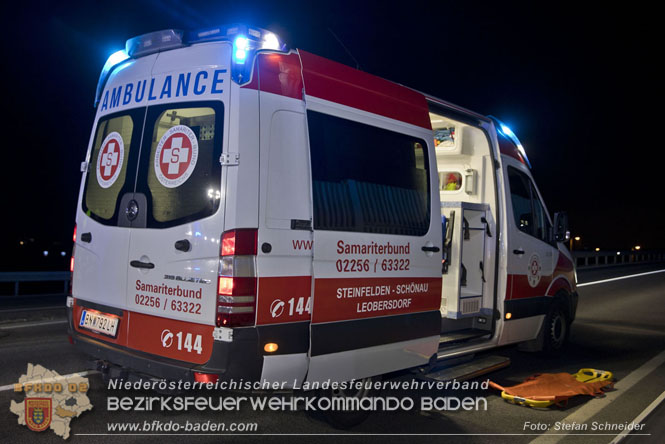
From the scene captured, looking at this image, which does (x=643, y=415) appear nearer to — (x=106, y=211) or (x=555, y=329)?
(x=555, y=329)

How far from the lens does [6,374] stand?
5.77 meters

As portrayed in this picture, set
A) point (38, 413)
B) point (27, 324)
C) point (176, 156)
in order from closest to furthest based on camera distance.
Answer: point (176, 156) < point (38, 413) < point (27, 324)

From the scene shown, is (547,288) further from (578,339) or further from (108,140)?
(108,140)

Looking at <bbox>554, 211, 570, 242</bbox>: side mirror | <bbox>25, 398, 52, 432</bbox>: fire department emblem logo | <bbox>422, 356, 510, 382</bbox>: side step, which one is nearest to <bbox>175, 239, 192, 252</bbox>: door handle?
<bbox>25, 398, 52, 432</bbox>: fire department emblem logo

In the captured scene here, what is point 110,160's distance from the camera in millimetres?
4570

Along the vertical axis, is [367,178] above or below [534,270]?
above

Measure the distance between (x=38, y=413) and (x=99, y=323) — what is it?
1.03 meters

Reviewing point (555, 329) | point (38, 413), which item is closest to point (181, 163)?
point (38, 413)

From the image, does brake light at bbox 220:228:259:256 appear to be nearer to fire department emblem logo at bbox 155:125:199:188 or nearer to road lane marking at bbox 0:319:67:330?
fire department emblem logo at bbox 155:125:199:188

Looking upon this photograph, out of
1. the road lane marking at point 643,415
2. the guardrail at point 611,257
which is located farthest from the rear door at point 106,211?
the guardrail at point 611,257

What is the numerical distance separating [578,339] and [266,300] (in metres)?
6.90

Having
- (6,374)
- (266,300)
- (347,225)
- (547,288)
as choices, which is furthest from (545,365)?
(6,374)

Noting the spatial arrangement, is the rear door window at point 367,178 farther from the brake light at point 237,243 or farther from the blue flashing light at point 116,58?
the blue flashing light at point 116,58

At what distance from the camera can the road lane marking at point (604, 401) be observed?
15.4 feet
